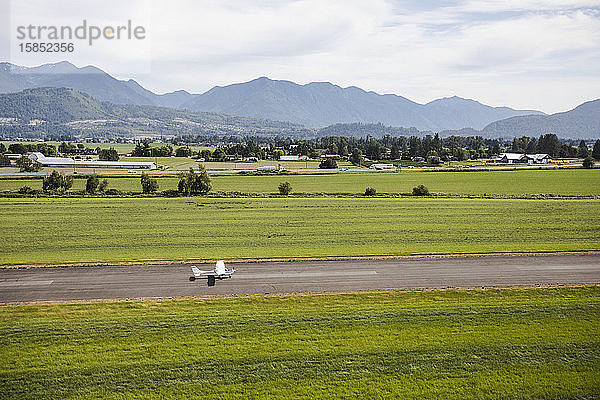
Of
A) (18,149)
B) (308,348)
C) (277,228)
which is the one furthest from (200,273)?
(18,149)

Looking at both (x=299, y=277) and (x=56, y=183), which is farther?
(x=56, y=183)

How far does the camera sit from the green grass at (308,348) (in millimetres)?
19266

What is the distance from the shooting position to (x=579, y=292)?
29688 millimetres

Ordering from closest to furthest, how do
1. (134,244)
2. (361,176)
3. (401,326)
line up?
(401,326) < (134,244) < (361,176)

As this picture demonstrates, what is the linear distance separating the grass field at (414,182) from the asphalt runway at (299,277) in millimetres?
53165

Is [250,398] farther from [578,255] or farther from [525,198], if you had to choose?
[525,198]

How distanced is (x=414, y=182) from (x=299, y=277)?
7928cm

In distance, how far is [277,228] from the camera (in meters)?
50.7

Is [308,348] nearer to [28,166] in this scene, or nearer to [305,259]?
[305,259]

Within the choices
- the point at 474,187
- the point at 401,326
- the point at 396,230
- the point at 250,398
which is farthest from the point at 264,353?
the point at 474,187

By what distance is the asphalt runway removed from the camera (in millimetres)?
30188

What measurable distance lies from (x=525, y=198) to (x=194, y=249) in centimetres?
6228

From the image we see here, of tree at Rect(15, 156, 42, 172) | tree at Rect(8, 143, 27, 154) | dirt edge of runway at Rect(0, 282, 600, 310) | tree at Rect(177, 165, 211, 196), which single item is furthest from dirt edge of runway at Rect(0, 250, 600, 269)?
tree at Rect(8, 143, 27, 154)

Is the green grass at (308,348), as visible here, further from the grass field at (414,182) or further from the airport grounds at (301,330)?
the grass field at (414,182)
